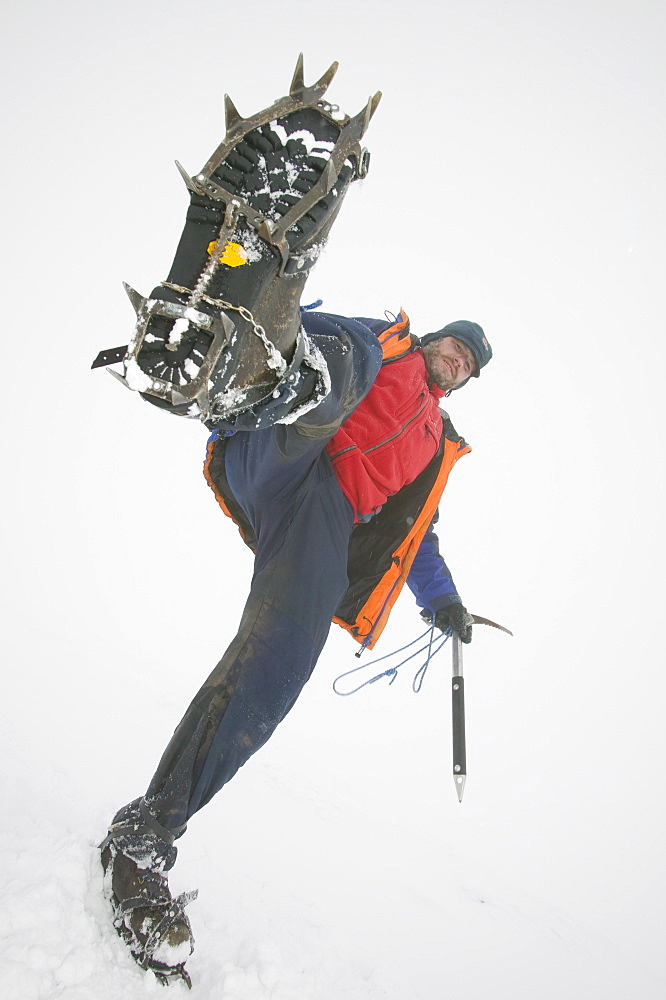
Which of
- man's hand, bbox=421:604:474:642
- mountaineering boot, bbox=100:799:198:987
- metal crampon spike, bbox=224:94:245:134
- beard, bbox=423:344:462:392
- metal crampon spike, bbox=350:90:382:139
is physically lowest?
mountaineering boot, bbox=100:799:198:987

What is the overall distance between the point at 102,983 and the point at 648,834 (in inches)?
592

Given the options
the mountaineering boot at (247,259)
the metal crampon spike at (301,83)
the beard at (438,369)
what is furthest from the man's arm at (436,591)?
the metal crampon spike at (301,83)

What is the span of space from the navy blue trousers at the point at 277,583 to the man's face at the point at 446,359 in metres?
0.77

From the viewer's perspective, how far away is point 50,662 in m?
4.55

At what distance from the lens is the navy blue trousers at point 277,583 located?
1638mm

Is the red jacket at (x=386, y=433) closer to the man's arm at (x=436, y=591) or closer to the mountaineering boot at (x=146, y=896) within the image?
the man's arm at (x=436, y=591)

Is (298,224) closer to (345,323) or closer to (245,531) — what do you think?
(345,323)

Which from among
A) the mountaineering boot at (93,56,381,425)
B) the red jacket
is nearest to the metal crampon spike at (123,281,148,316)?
the mountaineering boot at (93,56,381,425)

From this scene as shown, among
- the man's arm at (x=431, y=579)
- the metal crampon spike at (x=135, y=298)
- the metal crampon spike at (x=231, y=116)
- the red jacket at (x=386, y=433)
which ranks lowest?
the man's arm at (x=431, y=579)

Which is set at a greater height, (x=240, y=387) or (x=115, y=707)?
(x=240, y=387)

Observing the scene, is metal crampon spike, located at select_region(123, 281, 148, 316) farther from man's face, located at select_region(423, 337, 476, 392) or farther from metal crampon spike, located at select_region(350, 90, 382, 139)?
man's face, located at select_region(423, 337, 476, 392)

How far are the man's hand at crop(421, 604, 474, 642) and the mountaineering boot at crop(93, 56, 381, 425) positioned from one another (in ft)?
7.72

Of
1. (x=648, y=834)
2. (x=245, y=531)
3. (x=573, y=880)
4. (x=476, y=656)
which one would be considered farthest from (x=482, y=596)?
(x=245, y=531)

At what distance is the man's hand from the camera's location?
3.28 metres
